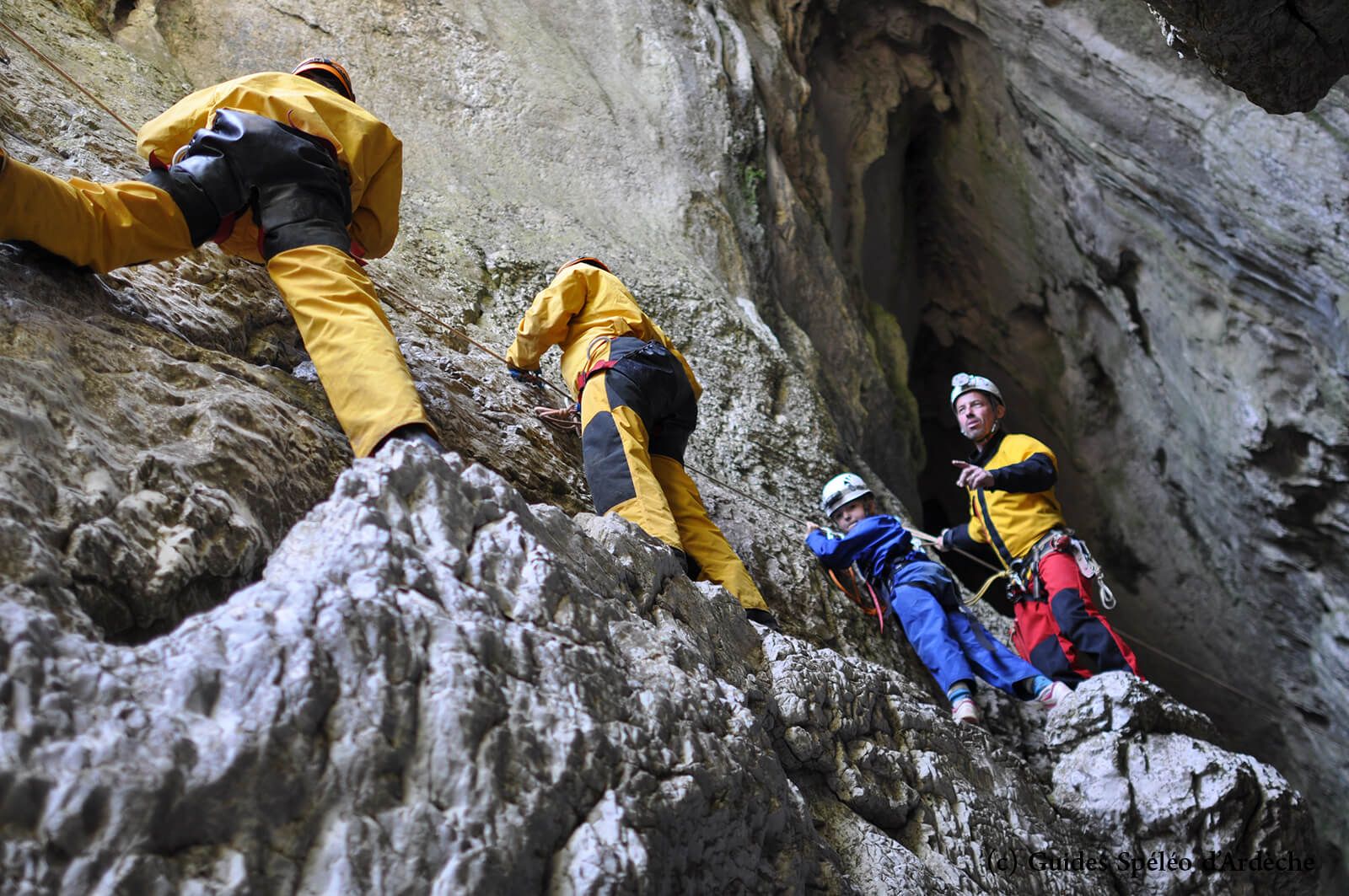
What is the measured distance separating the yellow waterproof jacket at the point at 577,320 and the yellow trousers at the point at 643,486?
268mm

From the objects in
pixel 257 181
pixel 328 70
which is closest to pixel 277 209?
pixel 257 181

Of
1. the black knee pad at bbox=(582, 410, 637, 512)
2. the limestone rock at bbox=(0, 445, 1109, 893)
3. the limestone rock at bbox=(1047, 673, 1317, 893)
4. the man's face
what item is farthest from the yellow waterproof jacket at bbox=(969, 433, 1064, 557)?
the limestone rock at bbox=(0, 445, 1109, 893)

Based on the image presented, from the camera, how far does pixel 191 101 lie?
11.5 feet

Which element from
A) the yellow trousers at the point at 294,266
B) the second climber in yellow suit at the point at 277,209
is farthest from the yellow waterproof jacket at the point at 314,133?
the yellow trousers at the point at 294,266

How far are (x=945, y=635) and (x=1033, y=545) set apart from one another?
1.21 m

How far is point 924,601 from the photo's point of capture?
4.82 m

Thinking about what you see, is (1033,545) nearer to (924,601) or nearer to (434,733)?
(924,601)

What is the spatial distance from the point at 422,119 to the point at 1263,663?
7859 mm

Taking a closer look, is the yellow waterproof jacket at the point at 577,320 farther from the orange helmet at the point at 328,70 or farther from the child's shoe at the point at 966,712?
the child's shoe at the point at 966,712

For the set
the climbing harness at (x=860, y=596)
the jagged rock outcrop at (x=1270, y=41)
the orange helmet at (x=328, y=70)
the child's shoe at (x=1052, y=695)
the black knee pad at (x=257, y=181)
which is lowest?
the climbing harness at (x=860, y=596)

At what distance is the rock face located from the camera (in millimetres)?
1847

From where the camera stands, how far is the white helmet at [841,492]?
527cm

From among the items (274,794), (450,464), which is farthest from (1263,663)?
(274,794)

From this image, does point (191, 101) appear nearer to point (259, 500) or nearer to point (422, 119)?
point (259, 500)
